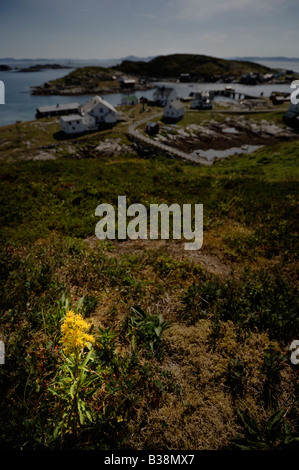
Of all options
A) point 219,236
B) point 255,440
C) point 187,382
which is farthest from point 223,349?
point 219,236

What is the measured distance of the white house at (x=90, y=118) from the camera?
5578cm

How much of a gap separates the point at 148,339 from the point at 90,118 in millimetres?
65369

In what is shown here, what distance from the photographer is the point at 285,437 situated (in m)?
3.87

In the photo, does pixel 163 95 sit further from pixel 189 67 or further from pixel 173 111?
pixel 189 67

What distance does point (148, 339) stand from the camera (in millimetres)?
5758

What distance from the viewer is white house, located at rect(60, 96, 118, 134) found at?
55.8 metres

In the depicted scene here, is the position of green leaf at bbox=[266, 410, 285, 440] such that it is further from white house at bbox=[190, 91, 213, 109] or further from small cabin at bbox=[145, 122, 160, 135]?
white house at bbox=[190, 91, 213, 109]

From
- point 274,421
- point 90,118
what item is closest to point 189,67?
point 90,118

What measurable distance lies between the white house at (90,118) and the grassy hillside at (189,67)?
134029 mm

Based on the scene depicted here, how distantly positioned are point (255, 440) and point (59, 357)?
4.07 meters

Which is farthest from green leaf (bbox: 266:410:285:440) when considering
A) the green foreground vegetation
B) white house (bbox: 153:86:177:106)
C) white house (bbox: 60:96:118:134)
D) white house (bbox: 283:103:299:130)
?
white house (bbox: 153:86:177:106)

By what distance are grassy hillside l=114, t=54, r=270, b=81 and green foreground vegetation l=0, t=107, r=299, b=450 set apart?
190 meters

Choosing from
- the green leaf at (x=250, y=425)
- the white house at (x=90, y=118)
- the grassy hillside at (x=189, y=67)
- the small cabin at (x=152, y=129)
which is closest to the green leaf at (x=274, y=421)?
the green leaf at (x=250, y=425)

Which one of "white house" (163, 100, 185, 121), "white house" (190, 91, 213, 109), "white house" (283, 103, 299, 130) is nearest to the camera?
"white house" (283, 103, 299, 130)
